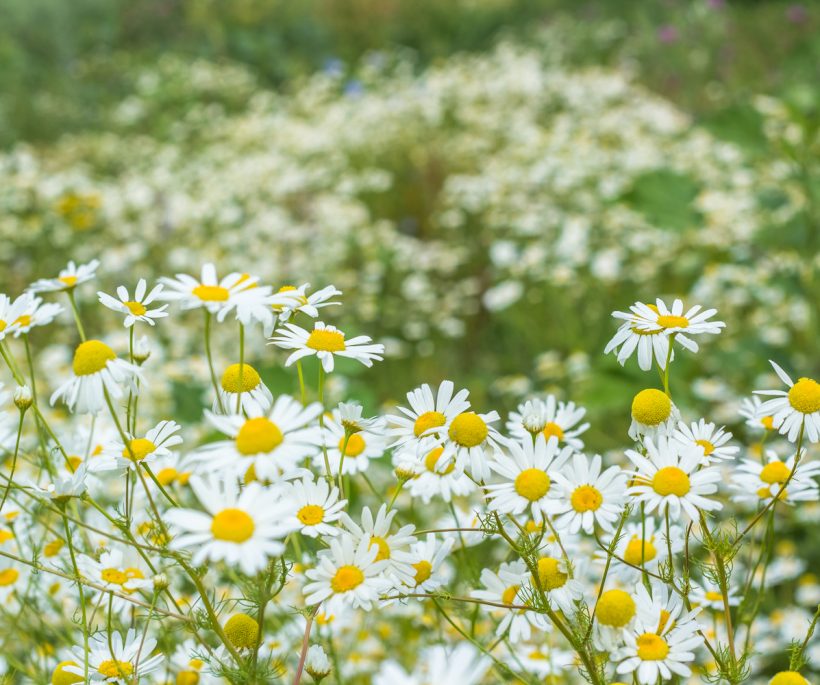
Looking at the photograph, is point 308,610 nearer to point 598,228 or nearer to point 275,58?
point 598,228

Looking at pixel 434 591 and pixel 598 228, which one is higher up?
pixel 598 228

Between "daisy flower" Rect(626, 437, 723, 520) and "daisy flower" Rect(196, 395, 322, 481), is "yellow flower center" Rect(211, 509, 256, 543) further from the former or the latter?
"daisy flower" Rect(626, 437, 723, 520)

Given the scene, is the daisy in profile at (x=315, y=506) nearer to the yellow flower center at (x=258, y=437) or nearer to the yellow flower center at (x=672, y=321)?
the yellow flower center at (x=258, y=437)

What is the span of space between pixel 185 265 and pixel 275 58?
5415mm

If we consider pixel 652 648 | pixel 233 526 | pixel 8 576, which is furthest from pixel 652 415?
pixel 8 576

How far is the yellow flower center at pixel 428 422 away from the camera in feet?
3.02

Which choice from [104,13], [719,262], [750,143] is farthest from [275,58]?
Result: [750,143]

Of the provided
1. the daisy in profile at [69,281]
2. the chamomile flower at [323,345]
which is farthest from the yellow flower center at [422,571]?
the daisy in profile at [69,281]

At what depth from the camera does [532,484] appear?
0.86m

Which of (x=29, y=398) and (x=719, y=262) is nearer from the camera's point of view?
(x=29, y=398)

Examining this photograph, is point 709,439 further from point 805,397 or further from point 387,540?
point 387,540

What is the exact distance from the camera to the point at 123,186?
5027mm

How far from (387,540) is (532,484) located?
0.52 feet

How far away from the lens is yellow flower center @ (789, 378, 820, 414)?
930 mm
